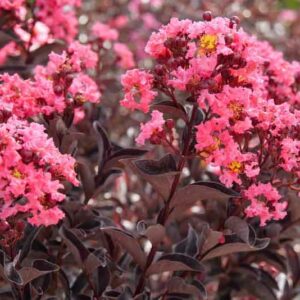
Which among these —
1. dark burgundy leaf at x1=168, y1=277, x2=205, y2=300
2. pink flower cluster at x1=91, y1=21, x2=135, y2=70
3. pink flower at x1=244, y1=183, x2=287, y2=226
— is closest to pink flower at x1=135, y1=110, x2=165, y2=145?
pink flower at x1=244, y1=183, x2=287, y2=226

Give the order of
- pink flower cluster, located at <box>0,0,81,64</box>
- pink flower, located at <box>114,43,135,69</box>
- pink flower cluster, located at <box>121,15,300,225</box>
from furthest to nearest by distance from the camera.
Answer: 1. pink flower, located at <box>114,43,135,69</box>
2. pink flower cluster, located at <box>0,0,81,64</box>
3. pink flower cluster, located at <box>121,15,300,225</box>

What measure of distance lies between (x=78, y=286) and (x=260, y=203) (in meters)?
0.49

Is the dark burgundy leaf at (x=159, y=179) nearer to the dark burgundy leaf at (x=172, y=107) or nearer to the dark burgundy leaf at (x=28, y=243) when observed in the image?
the dark burgundy leaf at (x=172, y=107)

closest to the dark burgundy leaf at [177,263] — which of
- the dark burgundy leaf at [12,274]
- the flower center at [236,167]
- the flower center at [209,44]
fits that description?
the flower center at [236,167]

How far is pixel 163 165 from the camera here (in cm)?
136

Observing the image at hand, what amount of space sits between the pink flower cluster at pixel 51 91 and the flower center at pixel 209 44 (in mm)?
322

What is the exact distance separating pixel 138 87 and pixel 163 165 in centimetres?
17

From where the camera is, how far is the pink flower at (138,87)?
1.35m

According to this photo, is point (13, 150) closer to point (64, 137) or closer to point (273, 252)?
point (64, 137)

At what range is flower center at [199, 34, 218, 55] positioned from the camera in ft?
4.23

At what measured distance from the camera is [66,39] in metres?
2.14

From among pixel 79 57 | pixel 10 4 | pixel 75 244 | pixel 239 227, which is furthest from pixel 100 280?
pixel 10 4

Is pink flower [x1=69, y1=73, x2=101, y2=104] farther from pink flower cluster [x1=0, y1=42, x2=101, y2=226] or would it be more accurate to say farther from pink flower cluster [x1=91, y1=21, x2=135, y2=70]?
pink flower cluster [x1=91, y1=21, x2=135, y2=70]

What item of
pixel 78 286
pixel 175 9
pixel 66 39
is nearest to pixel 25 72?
pixel 66 39
